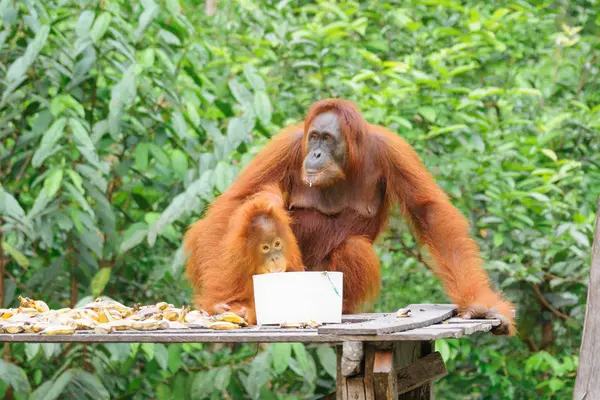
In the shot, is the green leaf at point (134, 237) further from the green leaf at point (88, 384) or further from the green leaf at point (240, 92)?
the green leaf at point (240, 92)

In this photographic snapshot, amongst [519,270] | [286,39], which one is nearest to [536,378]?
[519,270]

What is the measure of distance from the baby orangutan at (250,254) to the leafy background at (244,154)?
95 centimetres

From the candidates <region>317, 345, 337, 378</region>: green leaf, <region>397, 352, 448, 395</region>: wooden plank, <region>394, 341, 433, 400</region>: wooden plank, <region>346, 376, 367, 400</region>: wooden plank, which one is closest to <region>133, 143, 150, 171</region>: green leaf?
<region>317, 345, 337, 378</region>: green leaf

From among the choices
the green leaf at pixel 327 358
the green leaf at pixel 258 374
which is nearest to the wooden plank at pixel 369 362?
the green leaf at pixel 258 374

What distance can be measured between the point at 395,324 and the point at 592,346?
815mm

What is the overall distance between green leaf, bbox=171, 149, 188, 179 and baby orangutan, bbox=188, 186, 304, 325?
4.65 ft

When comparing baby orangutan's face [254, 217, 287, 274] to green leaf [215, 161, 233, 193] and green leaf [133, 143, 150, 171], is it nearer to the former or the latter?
green leaf [215, 161, 233, 193]

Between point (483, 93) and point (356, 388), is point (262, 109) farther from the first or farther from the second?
point (356, 388)

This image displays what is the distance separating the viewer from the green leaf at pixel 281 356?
4.70 m

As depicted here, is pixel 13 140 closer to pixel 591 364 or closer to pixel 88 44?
pixel 88 44

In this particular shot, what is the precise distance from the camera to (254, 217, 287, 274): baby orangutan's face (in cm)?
362

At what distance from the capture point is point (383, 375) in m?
2.90

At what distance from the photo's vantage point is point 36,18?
5.13 meters

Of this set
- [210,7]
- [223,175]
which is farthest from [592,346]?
[210,7]
